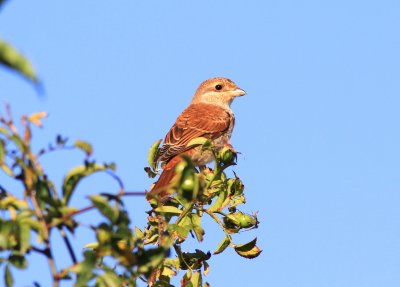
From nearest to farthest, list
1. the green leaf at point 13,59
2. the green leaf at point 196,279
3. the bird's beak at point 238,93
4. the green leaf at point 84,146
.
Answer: the green leaf at point 13,59
the green leaf at point 84,146
the green leaf at point 196,279
the bird's beak at point 238,93

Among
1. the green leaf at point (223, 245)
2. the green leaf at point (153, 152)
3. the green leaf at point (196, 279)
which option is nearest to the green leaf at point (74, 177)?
the green leaf at point (196, 279)

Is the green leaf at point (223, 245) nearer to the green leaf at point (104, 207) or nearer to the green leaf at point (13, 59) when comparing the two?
the green leaf at point (104, 207)

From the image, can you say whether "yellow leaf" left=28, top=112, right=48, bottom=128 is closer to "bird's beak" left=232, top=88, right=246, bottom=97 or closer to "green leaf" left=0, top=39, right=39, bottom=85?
"green leaf" left=0, top=39, right=39, bottom=85

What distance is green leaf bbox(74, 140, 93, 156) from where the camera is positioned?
1.36 metres

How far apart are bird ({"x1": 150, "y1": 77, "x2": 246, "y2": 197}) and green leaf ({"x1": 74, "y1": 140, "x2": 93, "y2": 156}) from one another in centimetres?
474

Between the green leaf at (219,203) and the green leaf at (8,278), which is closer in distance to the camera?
the green leaf at (8,278)

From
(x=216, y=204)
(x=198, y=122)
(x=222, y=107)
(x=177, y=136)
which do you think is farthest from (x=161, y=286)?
(x=222, y=107)

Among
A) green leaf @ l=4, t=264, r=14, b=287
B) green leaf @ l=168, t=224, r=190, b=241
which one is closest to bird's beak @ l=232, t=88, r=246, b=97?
green leaf @ l=168, t=224, r=190, b=241

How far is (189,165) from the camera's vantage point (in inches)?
50.6

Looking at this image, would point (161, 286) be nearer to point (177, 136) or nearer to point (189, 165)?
point (189, 165)

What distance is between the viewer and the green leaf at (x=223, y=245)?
3296mm

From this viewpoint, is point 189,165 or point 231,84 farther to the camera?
point 231,84

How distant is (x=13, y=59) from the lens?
2.61ft

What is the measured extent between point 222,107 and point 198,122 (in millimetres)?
1077
